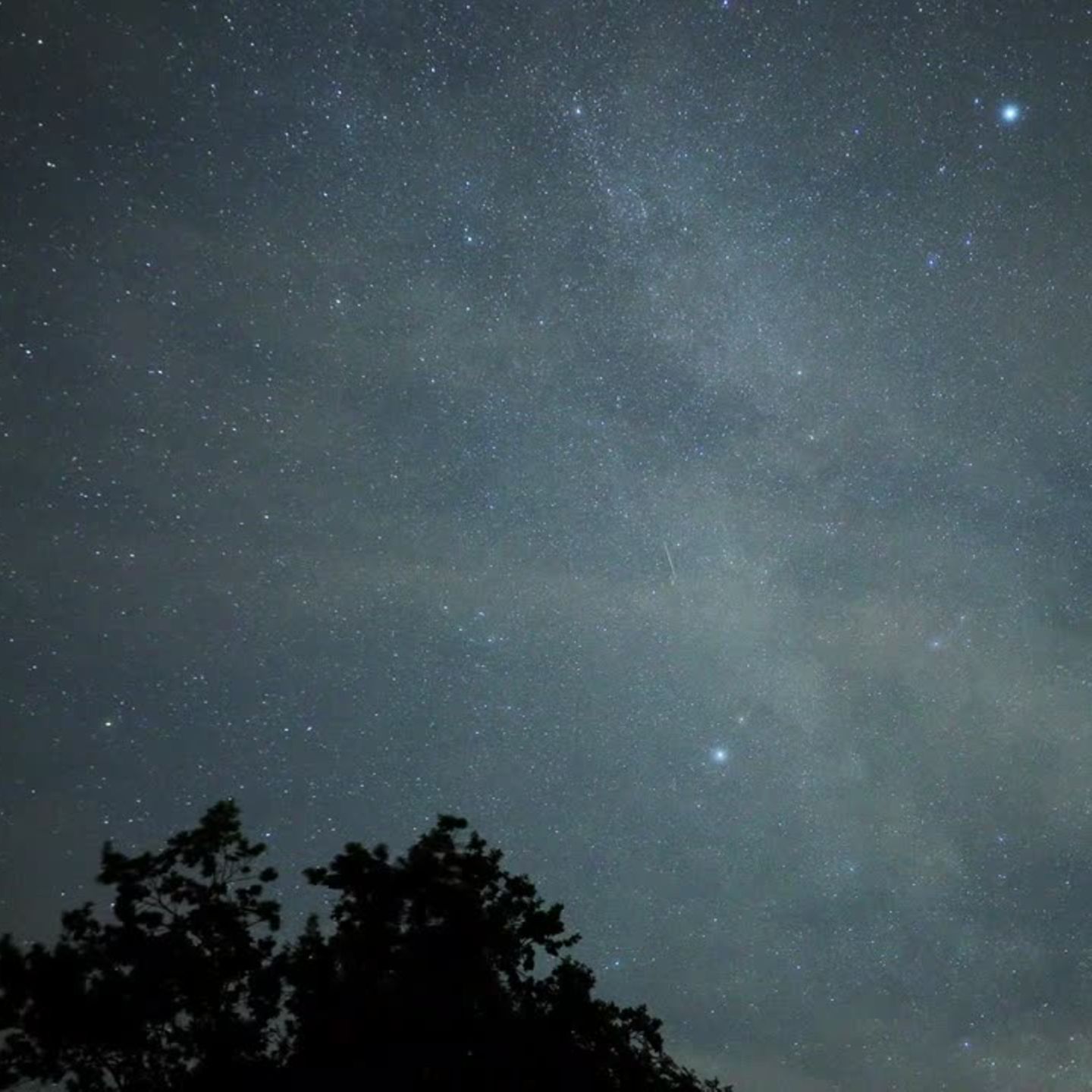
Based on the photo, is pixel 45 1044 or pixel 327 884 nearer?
pixel 45 1044

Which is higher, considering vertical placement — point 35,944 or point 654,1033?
point 654,1033

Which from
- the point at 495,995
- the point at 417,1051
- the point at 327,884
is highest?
the point at 327,884

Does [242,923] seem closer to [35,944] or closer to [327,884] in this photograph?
[327,884]

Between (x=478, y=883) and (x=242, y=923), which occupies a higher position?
(x=478, y=883)

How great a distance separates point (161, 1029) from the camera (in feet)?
57.1

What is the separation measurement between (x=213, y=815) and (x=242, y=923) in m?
2.13

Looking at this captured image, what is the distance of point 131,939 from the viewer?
17625mm

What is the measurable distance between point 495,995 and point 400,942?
6.93 feet

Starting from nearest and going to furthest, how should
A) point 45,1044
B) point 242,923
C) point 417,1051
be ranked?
point 417,1051 → point 45,1044 → point 242,923

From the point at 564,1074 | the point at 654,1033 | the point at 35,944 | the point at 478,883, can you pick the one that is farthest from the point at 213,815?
the point at 654,1033

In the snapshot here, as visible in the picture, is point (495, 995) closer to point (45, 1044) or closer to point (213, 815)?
point (213, 815)

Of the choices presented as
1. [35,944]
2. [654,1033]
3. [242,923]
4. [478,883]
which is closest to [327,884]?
[242,923]

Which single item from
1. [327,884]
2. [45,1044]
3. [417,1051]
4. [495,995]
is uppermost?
[327,884]

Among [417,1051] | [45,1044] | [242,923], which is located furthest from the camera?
[242,923]
